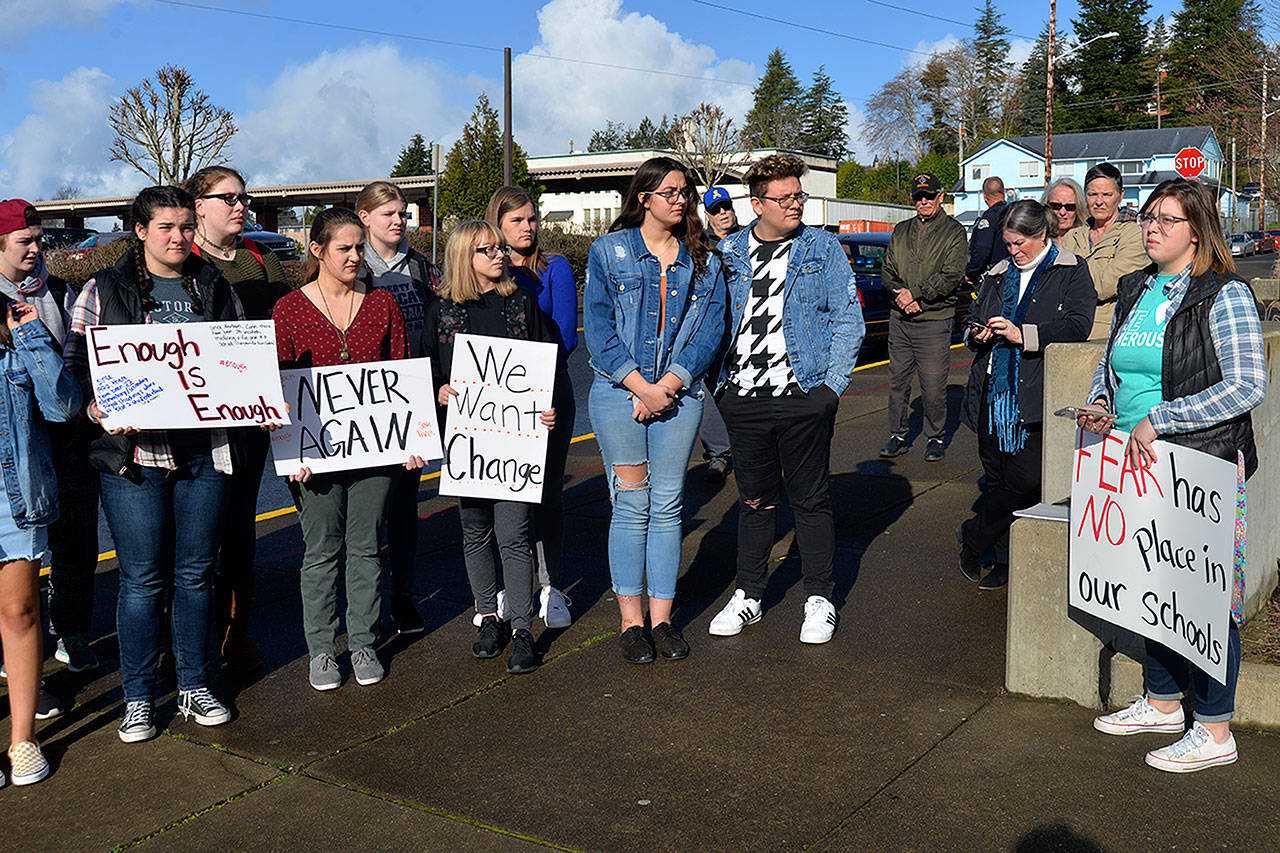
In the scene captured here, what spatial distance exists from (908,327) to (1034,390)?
369 centimetres

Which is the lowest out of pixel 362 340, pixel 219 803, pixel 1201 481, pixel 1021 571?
pixel 219 803

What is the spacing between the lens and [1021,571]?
169 inches

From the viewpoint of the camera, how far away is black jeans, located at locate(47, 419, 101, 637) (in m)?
4.70

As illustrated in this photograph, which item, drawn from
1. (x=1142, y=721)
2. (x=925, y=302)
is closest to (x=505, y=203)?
(x=1142, y=721)

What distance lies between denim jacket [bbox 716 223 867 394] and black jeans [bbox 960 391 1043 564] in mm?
1135

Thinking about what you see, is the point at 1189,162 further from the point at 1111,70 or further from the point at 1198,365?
the point at 1111,70

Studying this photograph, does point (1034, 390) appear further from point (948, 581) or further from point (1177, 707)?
point (1177, 707)

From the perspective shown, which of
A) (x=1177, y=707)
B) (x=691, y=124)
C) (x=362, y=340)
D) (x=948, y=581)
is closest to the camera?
(x=1177, y=707)

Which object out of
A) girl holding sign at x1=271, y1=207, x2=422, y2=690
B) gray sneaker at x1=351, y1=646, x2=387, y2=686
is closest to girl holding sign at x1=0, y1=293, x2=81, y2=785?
girl holding sign at x1=271, y1=207, x2=422, y2=690

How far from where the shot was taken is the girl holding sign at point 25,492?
3781 millimetres

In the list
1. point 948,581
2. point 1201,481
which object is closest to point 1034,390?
point 948,581

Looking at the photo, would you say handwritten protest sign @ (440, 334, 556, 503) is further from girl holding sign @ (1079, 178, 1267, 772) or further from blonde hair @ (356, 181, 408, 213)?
girl holding sign @ (1079, 178, 1267, 772)

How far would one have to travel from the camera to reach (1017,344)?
17.8 ft

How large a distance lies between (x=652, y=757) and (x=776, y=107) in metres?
116
